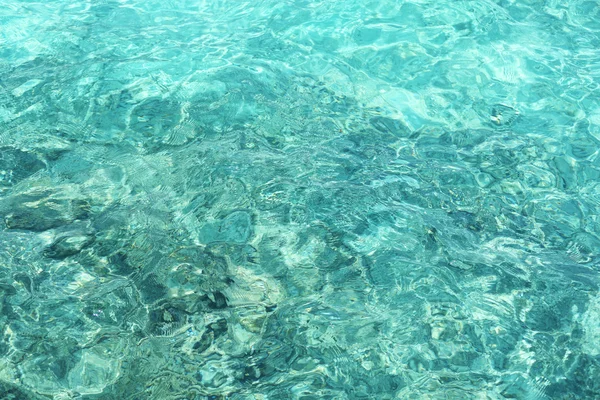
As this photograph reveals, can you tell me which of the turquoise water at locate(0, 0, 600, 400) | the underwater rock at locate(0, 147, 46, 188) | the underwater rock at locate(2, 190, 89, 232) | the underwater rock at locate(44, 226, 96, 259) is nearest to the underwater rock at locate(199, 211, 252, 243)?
the turquoise water at locate(0, 0, 600, 400)

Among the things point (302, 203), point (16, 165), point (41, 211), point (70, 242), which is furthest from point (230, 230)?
point (16, 165)

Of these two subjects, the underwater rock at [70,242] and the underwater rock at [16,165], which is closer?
the underwater rock at [70,242]

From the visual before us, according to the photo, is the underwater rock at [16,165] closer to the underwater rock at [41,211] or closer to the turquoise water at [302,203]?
the turquoise water at [302,203]

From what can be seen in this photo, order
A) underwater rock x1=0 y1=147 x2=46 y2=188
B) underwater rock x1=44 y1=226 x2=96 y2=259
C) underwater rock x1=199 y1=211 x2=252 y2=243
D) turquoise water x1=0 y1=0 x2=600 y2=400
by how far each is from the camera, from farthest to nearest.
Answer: underwater rock x1=0 y1=147 x2=46 y2=188 < underwater rock x1=199 y1=211 x2=252 y2=243 < underwater rock x1=44 y1=226 x2=96 y2=259 < turquoise water x1=0 y1=0 x2=600 y2=400

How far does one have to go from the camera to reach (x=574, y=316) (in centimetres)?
325

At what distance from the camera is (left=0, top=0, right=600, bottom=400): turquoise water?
9.48 ft

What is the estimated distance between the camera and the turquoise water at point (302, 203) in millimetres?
2891

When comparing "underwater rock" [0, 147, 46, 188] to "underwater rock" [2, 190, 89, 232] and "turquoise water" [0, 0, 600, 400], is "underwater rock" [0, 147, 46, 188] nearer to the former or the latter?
"turquoise water" [0, 0, 600, 400]

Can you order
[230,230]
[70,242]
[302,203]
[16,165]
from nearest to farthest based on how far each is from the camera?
[70,242] < [230,230] < [302,203] < [16,165]

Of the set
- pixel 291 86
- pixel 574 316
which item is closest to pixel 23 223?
pixel 291 86

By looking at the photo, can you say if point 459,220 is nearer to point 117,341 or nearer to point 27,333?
point 117,341

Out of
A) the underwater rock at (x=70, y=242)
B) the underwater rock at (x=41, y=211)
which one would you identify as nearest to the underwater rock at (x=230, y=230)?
the underwater rock at (x=70, y=242)

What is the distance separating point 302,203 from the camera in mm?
3859

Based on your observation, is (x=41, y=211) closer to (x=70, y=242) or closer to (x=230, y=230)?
(x=70, y=242)
